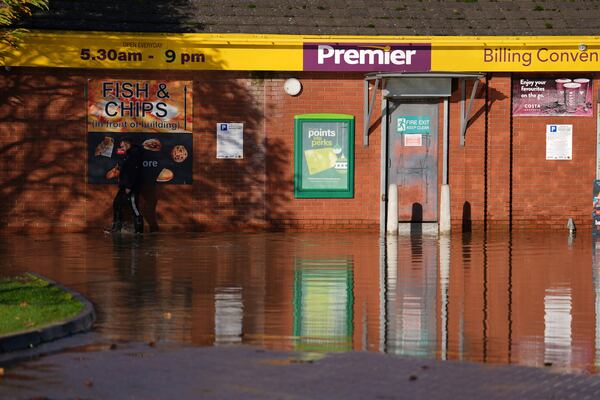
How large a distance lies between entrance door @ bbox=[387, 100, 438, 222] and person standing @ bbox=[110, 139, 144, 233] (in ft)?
17.6

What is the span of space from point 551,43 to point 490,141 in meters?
2.44

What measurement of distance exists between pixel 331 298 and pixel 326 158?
41.0 ft

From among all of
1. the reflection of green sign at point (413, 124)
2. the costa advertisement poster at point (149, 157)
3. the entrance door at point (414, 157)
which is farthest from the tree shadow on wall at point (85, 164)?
the reflection of green sign at point (413, 124)

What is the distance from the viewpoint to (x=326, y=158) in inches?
1101

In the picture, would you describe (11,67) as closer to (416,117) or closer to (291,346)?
(416,117)

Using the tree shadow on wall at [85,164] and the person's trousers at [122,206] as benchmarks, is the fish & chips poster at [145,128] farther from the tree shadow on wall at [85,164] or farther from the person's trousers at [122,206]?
the person's trousers at [122,206]

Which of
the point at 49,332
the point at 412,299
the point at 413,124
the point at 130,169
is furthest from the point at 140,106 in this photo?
the point at 49,332

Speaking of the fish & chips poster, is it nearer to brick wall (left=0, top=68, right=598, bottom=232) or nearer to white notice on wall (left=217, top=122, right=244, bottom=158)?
brick wall (left=0, top=68, right=598, bottom=232)

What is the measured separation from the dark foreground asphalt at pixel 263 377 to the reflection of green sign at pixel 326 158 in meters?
16.5

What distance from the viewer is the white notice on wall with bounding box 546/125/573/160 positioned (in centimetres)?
2836

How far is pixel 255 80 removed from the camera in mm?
27703

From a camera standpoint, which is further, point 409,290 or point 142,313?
point 409,290

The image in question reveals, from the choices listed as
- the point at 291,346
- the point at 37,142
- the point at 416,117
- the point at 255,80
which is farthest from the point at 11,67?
the point at 291,346

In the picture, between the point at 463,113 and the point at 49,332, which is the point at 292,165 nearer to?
the point at 463,113
